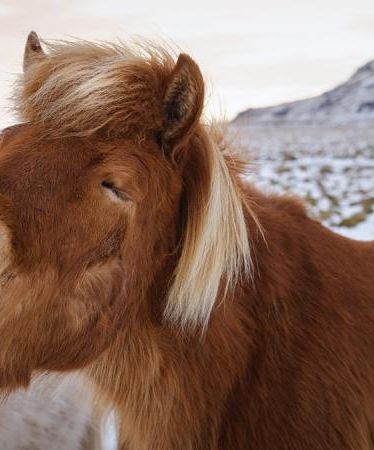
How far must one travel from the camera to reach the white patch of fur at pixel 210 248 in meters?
1.64

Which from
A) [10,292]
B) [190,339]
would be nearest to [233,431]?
[190,339]

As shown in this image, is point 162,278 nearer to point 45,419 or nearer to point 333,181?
point 45,419

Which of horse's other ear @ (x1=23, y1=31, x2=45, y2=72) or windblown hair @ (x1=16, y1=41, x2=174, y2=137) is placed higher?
horse's other ear @ (x1=23, y1=31, x2=45, y2=72)

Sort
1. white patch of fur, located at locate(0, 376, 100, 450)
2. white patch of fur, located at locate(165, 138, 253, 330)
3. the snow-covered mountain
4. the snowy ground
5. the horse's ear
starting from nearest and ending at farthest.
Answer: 1. the horse's ear
2. white patch of fur, located at locate(165, 138, 253, 330)
3. white patch of fur, located at locate(0, 376, 100, 450)
4. the snowy ground
5. the snow-covered mountain

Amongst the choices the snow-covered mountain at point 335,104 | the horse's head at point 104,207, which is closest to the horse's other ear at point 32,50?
the horse's head at point 104,207

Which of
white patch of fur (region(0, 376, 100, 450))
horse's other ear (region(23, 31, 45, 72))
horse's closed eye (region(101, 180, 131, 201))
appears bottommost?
white patch of fur (region(0, 376, 100, 450))

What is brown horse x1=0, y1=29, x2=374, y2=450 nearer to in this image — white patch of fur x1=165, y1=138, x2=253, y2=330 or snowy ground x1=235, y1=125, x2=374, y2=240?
white patch of fur x1=165, y1=138, x2=253, y2=330

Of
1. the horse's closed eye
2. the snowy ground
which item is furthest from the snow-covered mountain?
the horse's closed eye

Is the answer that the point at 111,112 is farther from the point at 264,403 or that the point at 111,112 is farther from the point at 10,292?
the point at 264,403

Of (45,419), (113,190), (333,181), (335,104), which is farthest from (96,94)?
(335,104)

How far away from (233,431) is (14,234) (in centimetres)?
94

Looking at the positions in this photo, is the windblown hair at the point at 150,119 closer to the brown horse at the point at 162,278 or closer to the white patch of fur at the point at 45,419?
the brown horse at the point at 162,278

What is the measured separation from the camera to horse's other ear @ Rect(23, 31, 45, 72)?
186 cm

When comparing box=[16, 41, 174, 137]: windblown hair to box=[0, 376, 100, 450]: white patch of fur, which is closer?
box=[16, 41, 174, 137]: windblown hair
